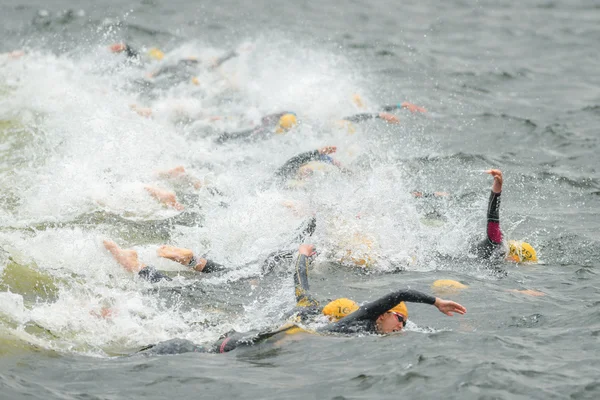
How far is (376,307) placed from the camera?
25.7ft

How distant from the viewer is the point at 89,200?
11.6 metres

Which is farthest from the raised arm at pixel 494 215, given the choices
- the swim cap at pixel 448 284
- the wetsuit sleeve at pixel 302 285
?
the wetsuit sleeve at pixel 302 285

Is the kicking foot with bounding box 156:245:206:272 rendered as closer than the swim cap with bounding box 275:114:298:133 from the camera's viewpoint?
Yes

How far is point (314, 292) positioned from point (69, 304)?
2.98 m

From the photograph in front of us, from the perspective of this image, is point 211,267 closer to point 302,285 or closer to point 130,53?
point 302,285

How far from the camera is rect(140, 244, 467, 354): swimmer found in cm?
767

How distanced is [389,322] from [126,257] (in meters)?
3.40

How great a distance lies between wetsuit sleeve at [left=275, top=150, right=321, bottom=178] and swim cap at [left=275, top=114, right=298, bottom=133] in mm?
2900

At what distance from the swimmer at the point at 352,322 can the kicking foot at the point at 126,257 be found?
1.84 metres

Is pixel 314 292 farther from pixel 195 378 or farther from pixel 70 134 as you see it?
pixel 70 134

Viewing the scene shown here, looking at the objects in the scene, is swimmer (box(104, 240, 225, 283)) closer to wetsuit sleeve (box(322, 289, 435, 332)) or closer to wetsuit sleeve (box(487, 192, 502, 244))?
wetsuit sleeve (box(322, 289, 435, 332))

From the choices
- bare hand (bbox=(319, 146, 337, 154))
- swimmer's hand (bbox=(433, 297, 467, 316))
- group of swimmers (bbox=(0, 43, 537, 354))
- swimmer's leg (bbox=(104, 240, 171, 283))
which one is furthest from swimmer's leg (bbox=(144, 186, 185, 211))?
swimmer's hand (bbox=(433, 297, 467, 316))

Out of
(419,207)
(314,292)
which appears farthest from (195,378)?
(419,207)

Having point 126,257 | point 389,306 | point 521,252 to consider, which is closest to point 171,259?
point 126,257
